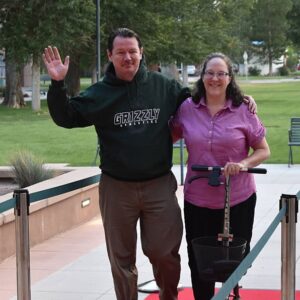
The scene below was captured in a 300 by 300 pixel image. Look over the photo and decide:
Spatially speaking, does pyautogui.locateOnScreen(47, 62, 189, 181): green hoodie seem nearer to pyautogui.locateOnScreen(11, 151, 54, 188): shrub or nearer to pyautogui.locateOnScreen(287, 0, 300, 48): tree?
pyautogui.locateOnScreen(11, 151, 54, 188): shrub

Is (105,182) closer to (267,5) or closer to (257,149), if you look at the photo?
(257,149)

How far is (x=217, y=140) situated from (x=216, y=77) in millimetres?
382

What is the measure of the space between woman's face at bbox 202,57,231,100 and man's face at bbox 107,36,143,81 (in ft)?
1.45

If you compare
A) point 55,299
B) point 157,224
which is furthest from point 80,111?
point 55,299

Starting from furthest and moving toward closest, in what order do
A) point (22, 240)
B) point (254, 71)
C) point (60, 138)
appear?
point (254, 71) < point (60, 138) < point (22, 240)

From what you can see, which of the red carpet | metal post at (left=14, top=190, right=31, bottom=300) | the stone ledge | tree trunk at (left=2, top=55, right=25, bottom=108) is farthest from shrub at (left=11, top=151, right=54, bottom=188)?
tree trunk at (left=2, top=55, right=25, bottom=108)

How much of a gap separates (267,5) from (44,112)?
54.1 metres

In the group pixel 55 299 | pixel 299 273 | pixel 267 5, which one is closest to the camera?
pixel 55 299

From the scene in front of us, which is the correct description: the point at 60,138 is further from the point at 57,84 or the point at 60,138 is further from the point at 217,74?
the point at 217,74

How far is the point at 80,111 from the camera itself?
4.84 metres

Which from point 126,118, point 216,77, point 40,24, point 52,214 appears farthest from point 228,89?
point 40,24

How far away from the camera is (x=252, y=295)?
628 centimetres

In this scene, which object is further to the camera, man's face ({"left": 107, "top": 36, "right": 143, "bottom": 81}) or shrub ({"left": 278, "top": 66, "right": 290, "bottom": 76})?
shrub ({"left": 278, "top": 66, "right": 290, "bottom": 76})

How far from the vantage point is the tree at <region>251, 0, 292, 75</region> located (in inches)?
3177
